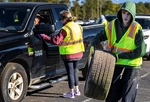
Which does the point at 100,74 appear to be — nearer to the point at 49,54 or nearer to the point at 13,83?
the point at 13,83

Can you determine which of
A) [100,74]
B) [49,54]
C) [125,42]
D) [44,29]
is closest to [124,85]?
[100,74]

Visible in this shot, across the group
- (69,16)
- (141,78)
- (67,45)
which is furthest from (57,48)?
(141,78)

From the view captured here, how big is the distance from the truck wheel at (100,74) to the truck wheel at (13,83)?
6.25ft

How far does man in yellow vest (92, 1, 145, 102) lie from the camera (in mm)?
4203

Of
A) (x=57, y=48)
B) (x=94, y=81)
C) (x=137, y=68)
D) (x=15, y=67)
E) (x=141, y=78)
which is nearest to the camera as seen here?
(x=94, y=81)

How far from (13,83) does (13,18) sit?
4.60ft

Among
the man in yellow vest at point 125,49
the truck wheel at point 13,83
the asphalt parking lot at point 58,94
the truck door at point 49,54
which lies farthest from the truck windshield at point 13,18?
the man in yellow vest at point 125,49

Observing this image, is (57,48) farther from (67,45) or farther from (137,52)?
(137,52)

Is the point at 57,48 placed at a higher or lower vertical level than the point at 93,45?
lower

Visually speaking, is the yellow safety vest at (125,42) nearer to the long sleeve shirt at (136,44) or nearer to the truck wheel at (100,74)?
the long sleeve shirt at (136,44)

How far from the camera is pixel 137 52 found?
4.20m

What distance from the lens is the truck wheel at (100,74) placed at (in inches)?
160

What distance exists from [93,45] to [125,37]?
1.40ft

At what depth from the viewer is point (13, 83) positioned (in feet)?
19.0
